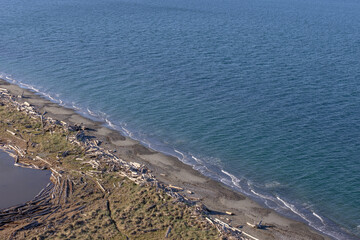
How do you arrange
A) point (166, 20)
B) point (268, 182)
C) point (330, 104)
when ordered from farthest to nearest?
point (166, 20)
point (330, 104)
point (268, 182)

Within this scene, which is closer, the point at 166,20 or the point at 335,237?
the point at 335,237

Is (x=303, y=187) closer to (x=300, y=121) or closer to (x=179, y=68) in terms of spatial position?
(x=300, y=121)

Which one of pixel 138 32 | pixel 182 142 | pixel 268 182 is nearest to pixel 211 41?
pixel 138 32

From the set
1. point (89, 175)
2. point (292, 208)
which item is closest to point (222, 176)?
point (292, 208)

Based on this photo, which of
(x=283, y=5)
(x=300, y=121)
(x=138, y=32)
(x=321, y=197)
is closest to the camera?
(x=321, y=197)

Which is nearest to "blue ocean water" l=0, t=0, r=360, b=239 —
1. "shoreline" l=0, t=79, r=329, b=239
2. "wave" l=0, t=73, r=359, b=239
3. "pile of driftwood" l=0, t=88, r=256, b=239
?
"wave" l=0, t=73, r=359, b=239

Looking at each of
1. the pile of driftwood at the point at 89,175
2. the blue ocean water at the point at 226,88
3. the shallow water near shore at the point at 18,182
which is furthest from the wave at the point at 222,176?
the shallow water near shore at the point at 18,182

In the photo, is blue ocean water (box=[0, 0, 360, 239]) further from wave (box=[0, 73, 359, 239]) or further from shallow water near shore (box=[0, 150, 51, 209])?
shallow water near shore (box=[0, 150, 51, 209])
